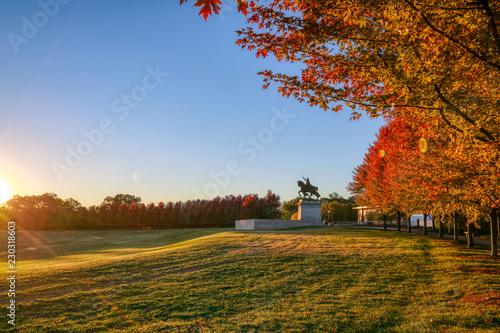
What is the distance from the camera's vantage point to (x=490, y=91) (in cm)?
720

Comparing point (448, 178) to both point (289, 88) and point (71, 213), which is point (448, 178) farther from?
point (71, 213)

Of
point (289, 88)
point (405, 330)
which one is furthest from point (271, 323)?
point (289, 88)

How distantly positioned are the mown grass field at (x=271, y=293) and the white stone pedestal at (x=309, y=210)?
2468cm

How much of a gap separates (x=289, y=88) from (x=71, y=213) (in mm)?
83535

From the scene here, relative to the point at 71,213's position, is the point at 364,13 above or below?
above

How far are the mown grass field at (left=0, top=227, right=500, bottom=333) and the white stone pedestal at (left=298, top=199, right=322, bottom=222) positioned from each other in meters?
24.7

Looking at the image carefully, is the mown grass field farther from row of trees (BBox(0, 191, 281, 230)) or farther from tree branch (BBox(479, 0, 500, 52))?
row of trees (BBox(0, 191, 281, 230))

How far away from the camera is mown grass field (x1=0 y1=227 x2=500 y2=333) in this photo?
336 inches

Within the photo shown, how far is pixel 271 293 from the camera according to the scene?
11.3 metres

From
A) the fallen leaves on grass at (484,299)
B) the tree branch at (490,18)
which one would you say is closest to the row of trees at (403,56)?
the tree branch at (490,18)

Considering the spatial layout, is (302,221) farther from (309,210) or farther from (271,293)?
(271,293)

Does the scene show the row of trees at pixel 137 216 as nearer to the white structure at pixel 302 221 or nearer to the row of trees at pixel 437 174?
the white structure at pixel 302 221

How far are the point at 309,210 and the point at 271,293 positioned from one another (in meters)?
32.5

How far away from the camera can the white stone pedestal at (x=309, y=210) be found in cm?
4266
